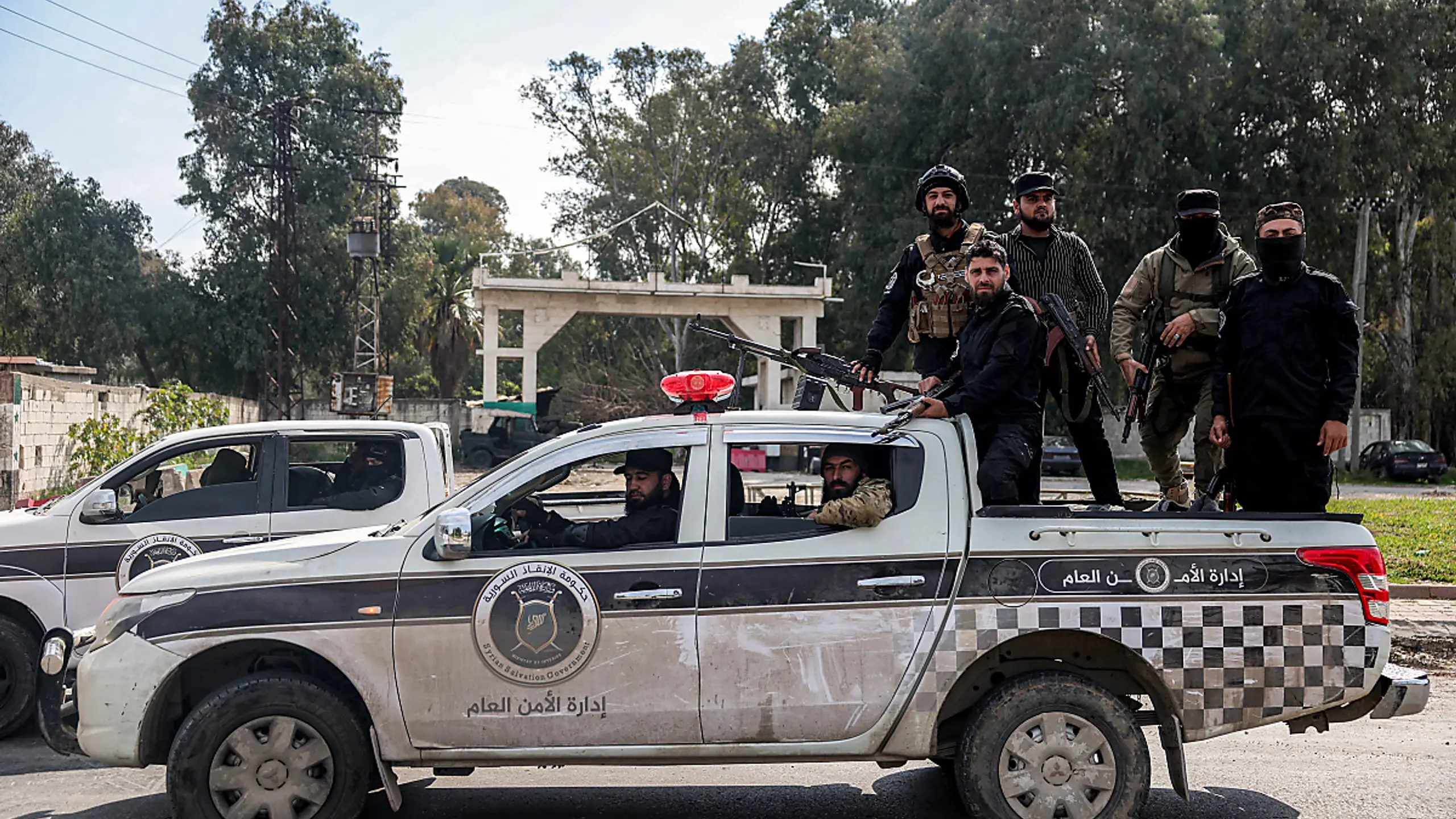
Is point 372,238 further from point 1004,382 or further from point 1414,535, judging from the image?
point 1004,382

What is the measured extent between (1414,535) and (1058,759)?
1182 centimetres

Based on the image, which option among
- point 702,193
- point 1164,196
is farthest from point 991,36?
point 702,193

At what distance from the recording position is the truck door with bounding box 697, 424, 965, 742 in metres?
4.42

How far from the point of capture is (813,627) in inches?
174

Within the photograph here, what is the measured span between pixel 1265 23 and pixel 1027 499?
95.8 feet

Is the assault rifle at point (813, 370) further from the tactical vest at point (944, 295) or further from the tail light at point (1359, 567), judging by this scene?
the tail light at point (1359, 567)

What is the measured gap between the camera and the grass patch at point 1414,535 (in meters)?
11.2

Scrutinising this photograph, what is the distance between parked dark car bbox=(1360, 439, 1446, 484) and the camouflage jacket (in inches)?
1288

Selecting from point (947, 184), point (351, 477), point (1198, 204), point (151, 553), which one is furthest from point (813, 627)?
point (151, 553)

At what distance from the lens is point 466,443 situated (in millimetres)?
31641

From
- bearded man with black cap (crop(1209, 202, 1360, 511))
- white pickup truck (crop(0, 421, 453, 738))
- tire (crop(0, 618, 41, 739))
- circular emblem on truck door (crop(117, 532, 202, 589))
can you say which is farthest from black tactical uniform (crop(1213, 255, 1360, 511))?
tire (crop(0, 618, 41, 739))

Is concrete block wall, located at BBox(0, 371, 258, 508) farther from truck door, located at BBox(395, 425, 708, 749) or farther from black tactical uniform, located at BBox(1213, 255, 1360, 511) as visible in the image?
black tactical uniform, located at BBox(1213, 255, 1360, 511)

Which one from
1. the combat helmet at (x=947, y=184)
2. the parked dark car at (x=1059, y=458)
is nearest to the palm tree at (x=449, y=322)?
the parked dark car at (x=1059, y=458)

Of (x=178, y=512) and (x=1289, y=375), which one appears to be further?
(x=178, y=512)
